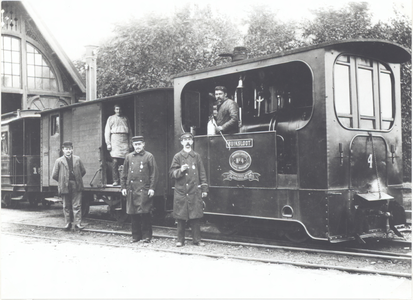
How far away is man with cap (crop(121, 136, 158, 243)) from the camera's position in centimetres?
770

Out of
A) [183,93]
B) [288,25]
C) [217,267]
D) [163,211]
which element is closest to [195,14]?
[288,25]

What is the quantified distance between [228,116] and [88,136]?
13.9ft

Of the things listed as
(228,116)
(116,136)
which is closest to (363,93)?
(228,116)

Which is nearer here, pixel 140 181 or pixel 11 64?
pixel 140 181

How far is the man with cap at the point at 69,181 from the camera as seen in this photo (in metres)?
9.20

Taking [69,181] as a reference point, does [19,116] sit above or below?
above

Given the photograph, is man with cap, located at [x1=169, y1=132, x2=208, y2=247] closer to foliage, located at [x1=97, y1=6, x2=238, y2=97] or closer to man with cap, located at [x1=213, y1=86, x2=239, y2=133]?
man with cap, located at [x1=213, y1=86, x2=239, y2=133]

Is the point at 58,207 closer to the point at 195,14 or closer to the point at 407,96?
the point at 195,14

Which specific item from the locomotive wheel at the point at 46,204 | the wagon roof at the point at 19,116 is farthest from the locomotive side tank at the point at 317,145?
the locomotive wheel at the point at 46,204

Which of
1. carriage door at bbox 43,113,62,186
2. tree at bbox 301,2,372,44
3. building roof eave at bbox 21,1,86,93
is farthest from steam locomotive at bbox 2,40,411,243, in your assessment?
building roof eave at bbox 21,1,86,93

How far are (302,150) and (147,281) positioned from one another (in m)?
2.82

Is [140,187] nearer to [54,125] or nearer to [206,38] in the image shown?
[54,125]

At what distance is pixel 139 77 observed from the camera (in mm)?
13938

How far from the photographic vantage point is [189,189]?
722 centimetres
